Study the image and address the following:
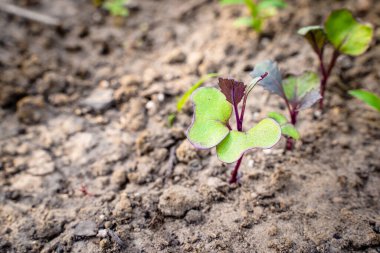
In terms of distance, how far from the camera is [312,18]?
2.64 m

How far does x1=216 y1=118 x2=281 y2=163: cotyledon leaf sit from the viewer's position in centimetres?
147

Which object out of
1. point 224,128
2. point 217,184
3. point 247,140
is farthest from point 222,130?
point 217,184

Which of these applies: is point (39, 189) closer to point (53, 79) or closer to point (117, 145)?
point (117, 145)

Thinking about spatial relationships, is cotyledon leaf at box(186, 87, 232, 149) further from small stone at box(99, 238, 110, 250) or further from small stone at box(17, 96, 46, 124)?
small stone at box(17, 96, 46, 124)

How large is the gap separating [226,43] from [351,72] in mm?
840

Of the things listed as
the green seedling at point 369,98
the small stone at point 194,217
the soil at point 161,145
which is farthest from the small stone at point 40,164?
the green seedling at point 369,98

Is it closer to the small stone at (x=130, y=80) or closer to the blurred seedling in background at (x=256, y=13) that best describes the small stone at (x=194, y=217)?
the small stone at (x=130, y=80)

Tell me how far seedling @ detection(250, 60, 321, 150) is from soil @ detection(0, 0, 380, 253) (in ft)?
0.49

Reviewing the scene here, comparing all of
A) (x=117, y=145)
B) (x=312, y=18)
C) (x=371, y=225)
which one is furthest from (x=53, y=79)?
(x=371, y=225)

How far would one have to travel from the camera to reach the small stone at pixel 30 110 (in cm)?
233

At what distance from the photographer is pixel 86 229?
1739mm

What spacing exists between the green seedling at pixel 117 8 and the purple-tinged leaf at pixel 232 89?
5.61ft

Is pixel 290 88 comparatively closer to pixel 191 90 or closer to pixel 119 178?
pixel 191 90

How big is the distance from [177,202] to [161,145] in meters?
0.42
